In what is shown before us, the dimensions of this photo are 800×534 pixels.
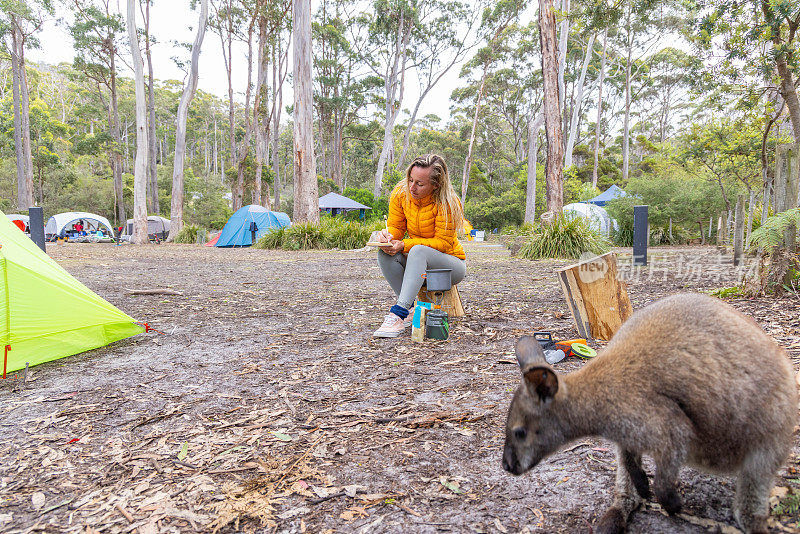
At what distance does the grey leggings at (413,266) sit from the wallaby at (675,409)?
7.96ft

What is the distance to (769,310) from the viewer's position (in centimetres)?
407

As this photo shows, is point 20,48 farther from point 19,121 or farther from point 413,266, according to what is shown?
point 413,266

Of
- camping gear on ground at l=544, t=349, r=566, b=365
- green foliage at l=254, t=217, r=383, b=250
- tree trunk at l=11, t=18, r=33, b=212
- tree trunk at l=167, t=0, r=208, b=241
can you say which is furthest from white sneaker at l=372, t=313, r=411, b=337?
tree trunk at l=11, t=18, r=33, b=212

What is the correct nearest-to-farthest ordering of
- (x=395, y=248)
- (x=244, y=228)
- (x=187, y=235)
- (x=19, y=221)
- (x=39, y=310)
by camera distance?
1. (x=39, y=310)
2. (x=395, y=248)
3. (x=19, y=221)
4. (x=244, y=228)
5. (x=187, y=235)

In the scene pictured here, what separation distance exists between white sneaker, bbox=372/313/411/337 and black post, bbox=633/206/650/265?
725 cm

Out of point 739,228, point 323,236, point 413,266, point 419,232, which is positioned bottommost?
point 413,266

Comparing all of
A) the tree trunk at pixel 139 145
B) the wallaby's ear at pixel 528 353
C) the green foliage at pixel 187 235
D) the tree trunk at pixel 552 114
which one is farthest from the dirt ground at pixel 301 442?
the green foliage at pixel 187 235

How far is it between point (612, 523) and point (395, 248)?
2863 mm

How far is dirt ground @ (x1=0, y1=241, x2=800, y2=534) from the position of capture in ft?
5.51

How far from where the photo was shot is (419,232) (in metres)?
4.23

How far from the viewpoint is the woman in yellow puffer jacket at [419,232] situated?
400cm

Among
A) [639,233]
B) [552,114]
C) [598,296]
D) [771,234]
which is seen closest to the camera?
[598,296]

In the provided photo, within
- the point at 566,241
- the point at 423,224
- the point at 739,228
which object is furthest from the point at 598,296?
the point at 566,241

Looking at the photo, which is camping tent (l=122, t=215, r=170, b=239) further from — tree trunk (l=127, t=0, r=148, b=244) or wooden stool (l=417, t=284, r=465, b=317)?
wooden stool (l=417, t=284, r=465, b=317)
